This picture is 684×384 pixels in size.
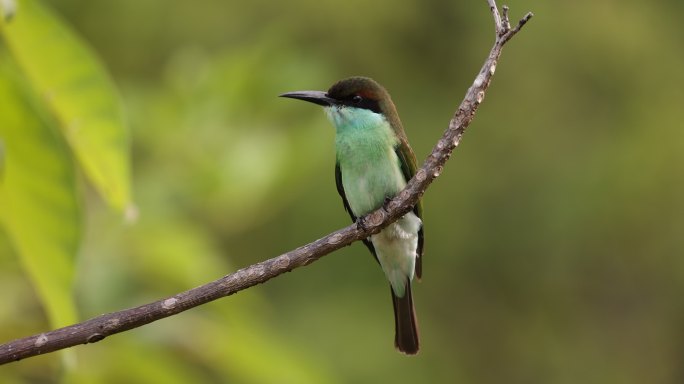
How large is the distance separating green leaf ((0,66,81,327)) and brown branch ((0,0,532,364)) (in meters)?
0.31

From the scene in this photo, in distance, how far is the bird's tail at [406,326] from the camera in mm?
3412

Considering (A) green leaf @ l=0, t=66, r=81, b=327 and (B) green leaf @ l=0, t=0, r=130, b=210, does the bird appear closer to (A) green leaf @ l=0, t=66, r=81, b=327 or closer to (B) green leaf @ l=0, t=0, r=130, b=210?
(B) green leaf @ l=0, t=0, r=130, b=210

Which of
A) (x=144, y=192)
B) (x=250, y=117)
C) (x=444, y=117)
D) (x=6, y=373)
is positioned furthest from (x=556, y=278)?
(x=6, y=373)

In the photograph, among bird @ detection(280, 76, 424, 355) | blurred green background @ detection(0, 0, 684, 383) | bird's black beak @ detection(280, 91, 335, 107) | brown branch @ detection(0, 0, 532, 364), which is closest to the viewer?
brown branch @ detection(0, 0, 532, 364)

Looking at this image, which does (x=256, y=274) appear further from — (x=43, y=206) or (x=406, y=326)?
(x=406, y=326)

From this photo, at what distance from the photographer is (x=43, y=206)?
2.12 meters

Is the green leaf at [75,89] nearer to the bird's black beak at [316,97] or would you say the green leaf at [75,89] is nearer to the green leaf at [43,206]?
the green leaf at [43,206]

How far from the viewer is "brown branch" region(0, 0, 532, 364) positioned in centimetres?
177

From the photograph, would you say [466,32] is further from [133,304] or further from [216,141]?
[133,304]

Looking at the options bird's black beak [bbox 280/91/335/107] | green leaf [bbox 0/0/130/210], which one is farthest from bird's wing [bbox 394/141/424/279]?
green leaf [bbox 0/0/130/210]

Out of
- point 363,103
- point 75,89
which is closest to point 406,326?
point 363,103

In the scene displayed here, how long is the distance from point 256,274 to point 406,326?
163 cm

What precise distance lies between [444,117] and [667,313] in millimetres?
1985

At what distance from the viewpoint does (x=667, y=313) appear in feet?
21.7
